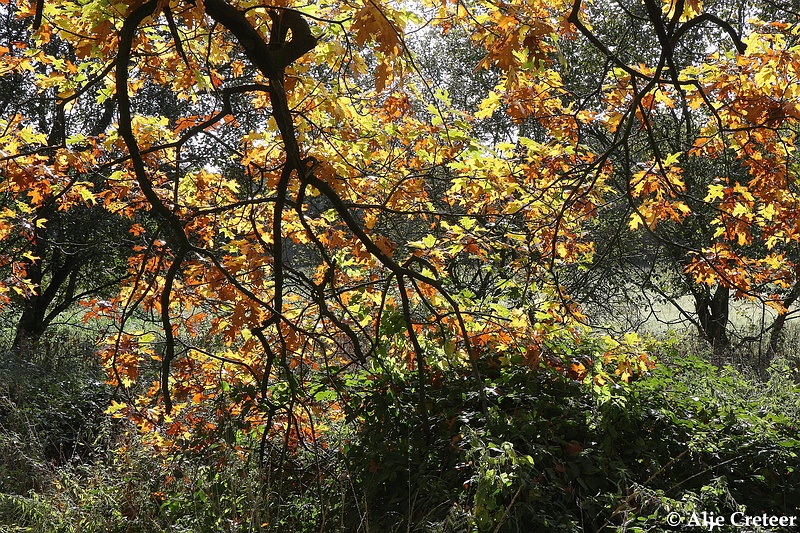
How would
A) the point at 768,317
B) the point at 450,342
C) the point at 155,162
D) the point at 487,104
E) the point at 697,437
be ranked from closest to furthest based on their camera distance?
the point at 697,437, the point at 450,342, the point at 487,104, the point at 155,162, the point at 768,317

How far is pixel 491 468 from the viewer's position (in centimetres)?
261

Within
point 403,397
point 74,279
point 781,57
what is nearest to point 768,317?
point 781,57

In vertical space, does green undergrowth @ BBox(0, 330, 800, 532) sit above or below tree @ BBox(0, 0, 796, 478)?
below

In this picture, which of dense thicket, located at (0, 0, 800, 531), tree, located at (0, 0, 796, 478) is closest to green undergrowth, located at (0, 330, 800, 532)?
dense thicket, located at (0, 0, 800, 531)

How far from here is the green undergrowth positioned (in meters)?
2.84

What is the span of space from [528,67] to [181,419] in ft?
9.91

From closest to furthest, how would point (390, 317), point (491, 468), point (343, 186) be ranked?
1. point (491, 468)
2. point (390, 317)
3. point (343, 186)

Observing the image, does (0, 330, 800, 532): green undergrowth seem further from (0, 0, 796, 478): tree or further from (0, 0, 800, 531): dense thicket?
(0, 0, 796, 478): tree

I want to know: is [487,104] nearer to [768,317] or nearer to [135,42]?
[135,42]

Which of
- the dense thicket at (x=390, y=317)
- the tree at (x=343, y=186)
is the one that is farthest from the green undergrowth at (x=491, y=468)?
the tree at (x=343, y=186)

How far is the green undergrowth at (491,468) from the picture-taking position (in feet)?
9.31

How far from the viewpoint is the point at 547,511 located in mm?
2941

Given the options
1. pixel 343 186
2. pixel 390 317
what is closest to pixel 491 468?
pixel 390 317

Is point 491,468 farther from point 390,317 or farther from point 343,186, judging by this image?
point 343,186
